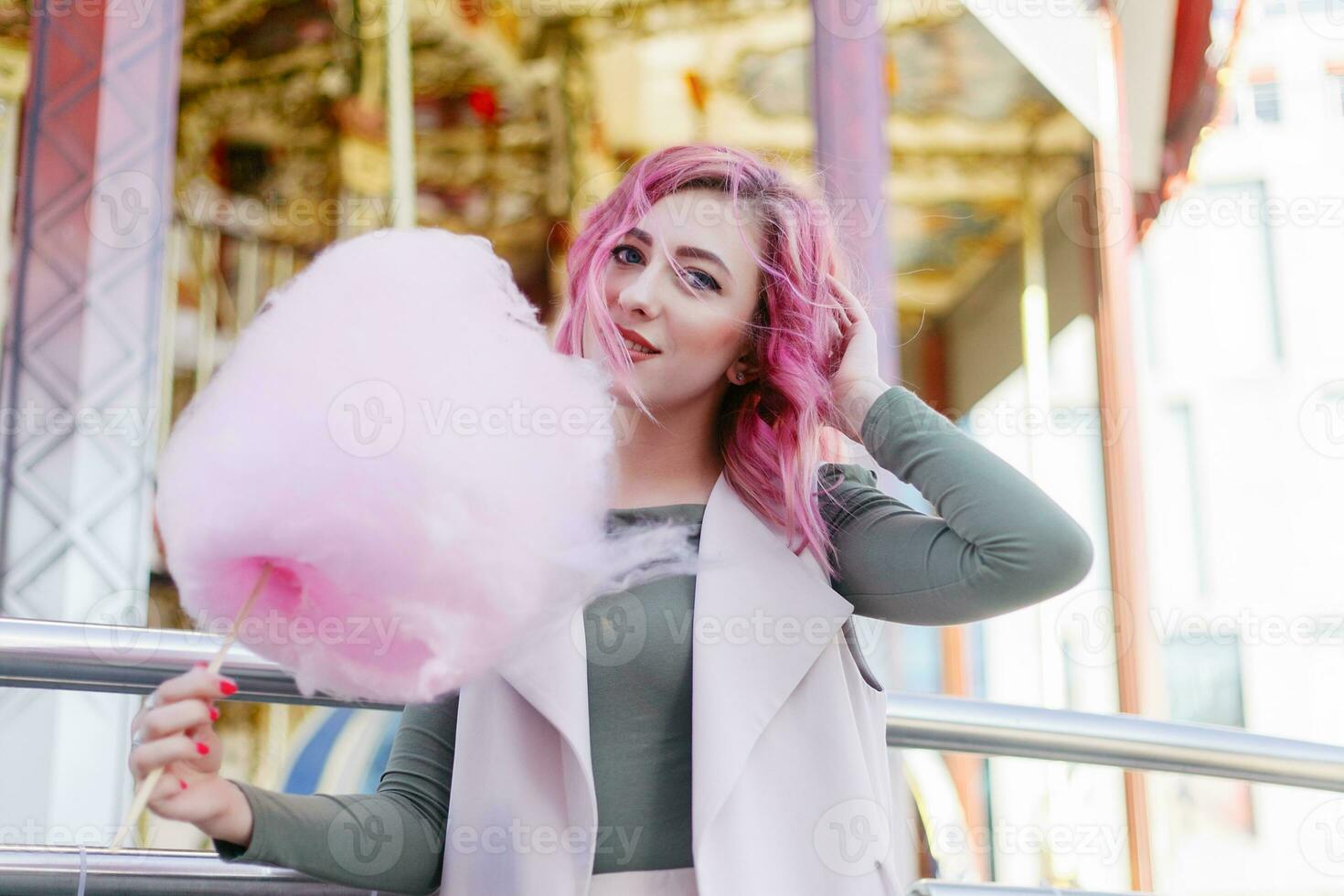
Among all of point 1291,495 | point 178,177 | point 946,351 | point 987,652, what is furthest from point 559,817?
point 1291,495

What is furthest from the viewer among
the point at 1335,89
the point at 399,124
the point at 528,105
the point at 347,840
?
the point at 1335,89

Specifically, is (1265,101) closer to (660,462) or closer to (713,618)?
(660,462)

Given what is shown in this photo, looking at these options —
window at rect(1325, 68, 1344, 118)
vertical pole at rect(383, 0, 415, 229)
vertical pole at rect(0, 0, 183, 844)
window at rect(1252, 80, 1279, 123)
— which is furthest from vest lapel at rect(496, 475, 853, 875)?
window at rect(1325, 68, 1344, 118)

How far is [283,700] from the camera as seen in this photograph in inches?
44.6

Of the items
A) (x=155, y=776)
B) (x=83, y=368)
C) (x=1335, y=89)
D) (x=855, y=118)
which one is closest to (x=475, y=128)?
(x=855, y=118)

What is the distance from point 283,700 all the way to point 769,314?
1.90ft

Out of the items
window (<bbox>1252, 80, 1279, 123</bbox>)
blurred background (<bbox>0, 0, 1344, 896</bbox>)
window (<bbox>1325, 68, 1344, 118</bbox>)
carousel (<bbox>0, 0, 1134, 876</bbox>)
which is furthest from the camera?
window (<bbox>1252, 80, 1279, 123</bbox>)

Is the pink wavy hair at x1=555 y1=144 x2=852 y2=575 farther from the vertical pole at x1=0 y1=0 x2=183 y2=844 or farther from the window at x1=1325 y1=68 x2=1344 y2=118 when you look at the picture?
the window at x1=1325 y1=68 x2=1344 y2=118

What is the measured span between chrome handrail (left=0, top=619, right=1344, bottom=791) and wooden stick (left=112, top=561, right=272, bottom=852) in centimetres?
26

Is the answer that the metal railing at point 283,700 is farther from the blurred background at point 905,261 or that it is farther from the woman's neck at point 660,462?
the woman's neck at point 660,462

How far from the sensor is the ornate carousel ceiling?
485 centimetres

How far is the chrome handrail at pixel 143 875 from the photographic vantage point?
980mm

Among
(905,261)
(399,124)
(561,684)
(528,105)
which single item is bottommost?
(561,684)

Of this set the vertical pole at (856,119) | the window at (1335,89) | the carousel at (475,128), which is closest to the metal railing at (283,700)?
the vertical pole at (856,119)
